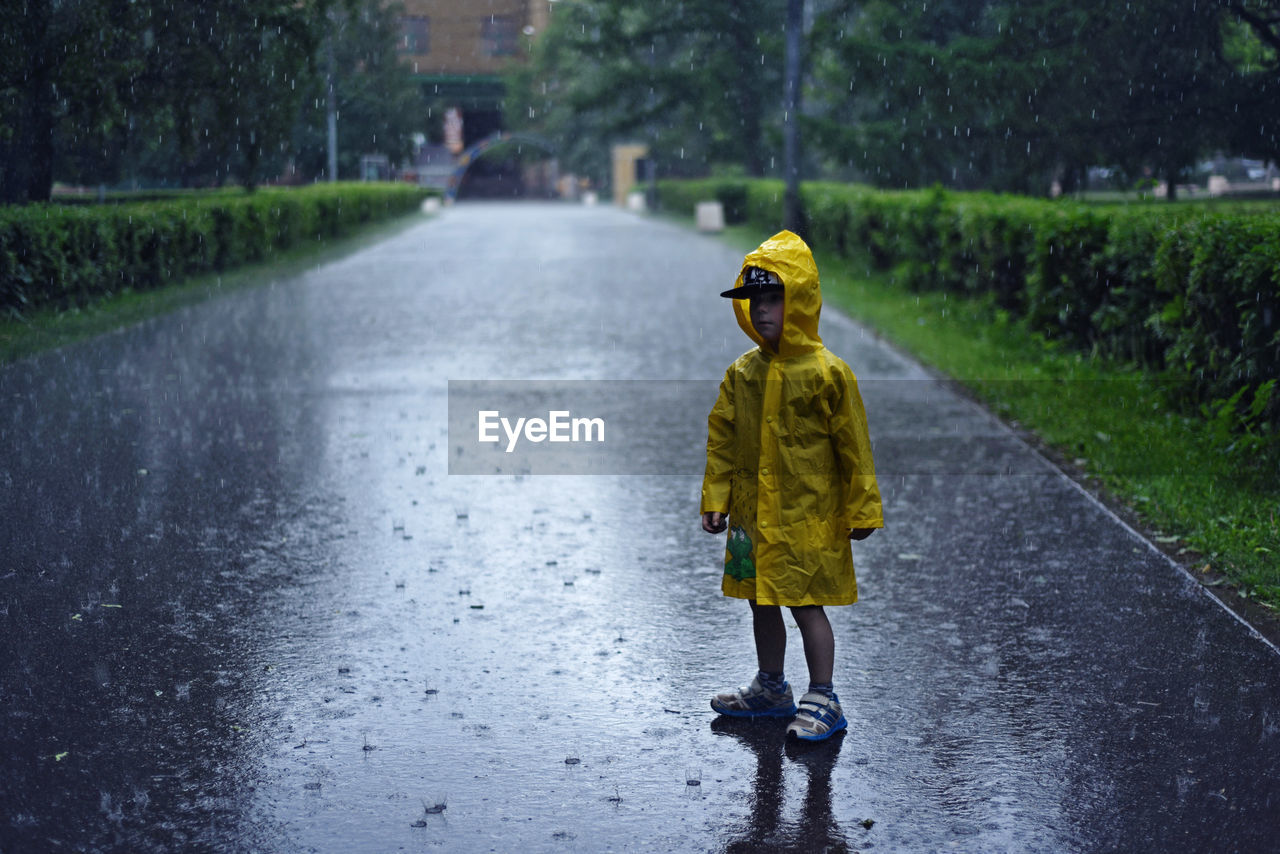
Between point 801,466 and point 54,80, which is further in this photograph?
point 54,80

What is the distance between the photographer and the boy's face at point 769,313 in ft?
14.1

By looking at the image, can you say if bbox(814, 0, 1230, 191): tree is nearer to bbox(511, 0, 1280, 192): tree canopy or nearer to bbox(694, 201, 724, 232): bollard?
bbox(511, 0, 1280, 192): tree canopy

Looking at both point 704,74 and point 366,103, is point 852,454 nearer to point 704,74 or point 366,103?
point 704,74

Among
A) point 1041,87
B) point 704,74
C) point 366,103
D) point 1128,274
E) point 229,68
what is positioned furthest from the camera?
point 366,103

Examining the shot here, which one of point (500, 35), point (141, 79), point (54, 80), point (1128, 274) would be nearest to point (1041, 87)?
point (141, 79)

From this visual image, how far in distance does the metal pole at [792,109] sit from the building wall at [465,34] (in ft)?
229

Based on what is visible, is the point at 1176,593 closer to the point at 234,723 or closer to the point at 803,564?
the point at 803,564

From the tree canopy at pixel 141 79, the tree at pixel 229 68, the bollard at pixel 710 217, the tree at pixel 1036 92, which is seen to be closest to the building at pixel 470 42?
the bollard at pixel 710 217

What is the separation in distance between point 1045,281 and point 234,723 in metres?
10.4

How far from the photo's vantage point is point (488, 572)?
20.9ft

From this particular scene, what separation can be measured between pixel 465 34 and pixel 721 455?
97585 millimetres

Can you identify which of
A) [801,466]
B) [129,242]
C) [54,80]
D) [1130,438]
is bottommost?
[1130,438]

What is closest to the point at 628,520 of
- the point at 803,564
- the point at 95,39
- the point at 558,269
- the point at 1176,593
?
the point at 1176,593

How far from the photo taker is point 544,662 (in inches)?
203
